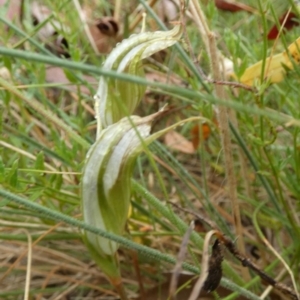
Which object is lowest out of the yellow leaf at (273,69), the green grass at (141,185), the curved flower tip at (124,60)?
the green grass at (141,185)

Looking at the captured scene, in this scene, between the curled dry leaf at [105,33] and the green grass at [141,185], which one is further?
the curled dry leaf at [105,33]

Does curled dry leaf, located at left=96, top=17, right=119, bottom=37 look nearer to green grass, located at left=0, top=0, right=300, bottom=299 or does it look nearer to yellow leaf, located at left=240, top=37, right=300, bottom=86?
green grass, located at left=0, top=0, right=300, bottom=299

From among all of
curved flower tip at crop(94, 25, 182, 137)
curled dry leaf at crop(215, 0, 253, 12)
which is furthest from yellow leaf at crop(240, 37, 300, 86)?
curled dry leaf at crop(215, 0, 253, 12)

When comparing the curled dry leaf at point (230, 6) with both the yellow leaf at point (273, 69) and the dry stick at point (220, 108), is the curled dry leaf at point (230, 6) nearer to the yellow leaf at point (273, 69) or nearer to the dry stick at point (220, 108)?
the yellow leaf at point (273, 69)

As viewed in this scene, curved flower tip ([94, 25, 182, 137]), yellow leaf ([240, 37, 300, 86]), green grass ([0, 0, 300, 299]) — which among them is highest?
curved flower tip ([94, 25, 182, 137])

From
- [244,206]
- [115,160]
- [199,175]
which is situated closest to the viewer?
[115,160]

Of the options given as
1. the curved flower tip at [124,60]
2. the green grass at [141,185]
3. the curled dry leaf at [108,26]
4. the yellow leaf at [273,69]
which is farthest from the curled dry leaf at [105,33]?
the curved flower tip at [124,60]

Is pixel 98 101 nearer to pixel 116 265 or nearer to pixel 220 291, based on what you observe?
pixel 116 265

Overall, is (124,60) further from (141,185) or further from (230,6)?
(230,6)

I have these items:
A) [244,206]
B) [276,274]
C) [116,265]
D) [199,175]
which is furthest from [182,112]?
[116,265]

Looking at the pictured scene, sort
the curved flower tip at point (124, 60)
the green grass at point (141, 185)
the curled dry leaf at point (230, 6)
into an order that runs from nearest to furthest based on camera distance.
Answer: the curved flower tip at point (124, 60), the green grass at point (141, 185), the curled dry leaf at point (230, 6)

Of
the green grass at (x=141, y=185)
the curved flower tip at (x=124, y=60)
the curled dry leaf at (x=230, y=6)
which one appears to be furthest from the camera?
the curled dry leaf at (x=230, y=6)
